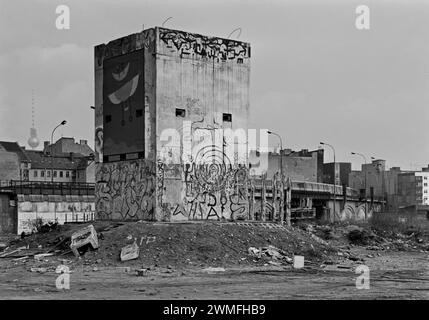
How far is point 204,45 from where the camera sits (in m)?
33.5

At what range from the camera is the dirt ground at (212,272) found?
1884 cm

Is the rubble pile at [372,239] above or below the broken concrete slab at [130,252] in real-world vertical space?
below

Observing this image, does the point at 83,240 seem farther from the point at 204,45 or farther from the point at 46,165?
the point at 46,165

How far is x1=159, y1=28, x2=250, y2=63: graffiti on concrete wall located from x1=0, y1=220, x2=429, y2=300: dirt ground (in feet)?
30.6

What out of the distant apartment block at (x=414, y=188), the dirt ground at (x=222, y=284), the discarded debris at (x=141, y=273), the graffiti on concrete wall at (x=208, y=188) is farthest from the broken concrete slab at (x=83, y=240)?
the distant apartment block at (x=414, y=188)

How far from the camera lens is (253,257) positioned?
87.9 ft

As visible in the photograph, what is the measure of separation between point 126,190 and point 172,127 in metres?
4.22

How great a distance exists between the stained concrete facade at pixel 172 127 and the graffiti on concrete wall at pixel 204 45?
5cm

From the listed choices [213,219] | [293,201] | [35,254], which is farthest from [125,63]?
[293,201]

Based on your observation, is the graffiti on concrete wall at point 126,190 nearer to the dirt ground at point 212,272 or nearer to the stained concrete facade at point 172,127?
the stained concrete facade at point 172,127

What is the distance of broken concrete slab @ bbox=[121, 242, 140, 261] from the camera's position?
2544 centimetres

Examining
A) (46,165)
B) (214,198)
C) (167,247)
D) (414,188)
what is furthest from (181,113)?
(414,188)

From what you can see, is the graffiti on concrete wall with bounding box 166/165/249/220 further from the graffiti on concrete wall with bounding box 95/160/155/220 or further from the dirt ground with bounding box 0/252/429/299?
the dirt ground with bounding box 0/252/429/299
